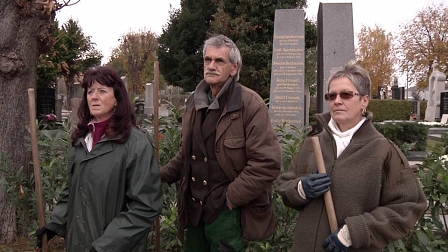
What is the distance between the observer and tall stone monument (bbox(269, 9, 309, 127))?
11.0 meters

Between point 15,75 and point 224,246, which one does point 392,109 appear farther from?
point 224,246

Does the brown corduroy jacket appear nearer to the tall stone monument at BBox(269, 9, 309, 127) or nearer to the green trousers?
the green trousers

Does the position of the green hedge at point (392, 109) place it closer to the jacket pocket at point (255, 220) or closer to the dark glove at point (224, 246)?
the jacket pocket at point (255, 220)

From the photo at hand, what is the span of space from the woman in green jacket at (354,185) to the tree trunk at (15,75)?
138 inches

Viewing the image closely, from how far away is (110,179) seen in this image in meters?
2.36

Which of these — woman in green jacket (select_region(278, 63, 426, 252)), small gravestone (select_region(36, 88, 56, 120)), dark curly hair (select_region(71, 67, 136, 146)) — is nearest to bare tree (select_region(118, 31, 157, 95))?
small gravestone (select_region(36, 88, 56, 120))

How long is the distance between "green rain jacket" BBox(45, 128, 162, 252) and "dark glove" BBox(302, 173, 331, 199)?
80 cm

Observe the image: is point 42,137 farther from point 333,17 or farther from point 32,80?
point 333,17

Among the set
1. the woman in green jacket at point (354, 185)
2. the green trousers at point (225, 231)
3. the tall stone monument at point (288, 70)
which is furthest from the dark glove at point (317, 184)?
the tall stone monument at point (288, 70)

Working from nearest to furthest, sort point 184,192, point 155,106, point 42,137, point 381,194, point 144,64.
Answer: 1. point 381,194
2. point 184,192
3. point 155,106
4. point 42,137
5. point 144,64

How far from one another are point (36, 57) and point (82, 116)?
2.79 m

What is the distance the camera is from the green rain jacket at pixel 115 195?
236cm

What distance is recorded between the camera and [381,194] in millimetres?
2145

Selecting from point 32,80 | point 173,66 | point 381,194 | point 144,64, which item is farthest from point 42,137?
point 144,64
